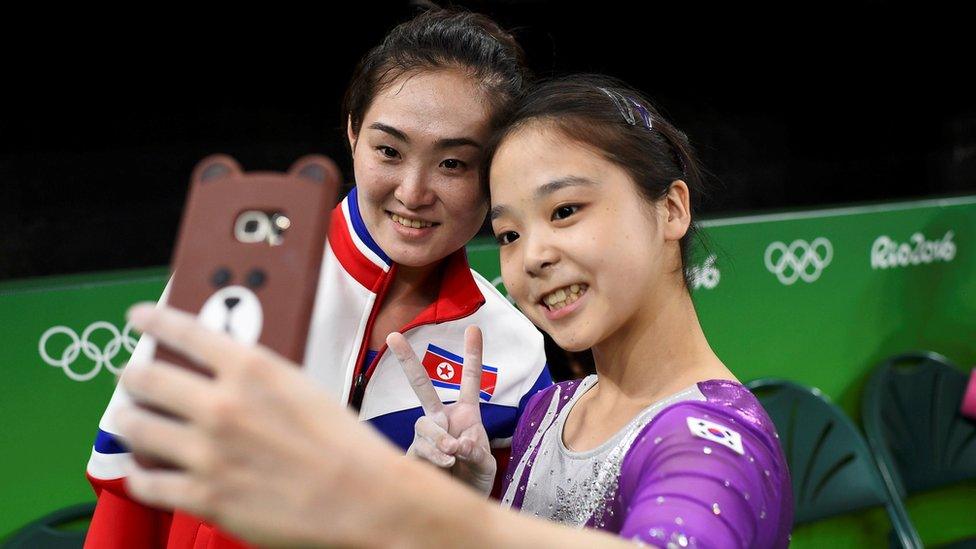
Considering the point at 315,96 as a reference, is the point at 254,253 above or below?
above

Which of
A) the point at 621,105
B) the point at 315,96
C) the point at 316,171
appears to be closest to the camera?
the point at 316,171

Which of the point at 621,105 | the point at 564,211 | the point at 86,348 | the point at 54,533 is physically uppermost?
the point at 621,105

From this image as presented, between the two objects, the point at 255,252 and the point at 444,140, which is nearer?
the point at 255,252

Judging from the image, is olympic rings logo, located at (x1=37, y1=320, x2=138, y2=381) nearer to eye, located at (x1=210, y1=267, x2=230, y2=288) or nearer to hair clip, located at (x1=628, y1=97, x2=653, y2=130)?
hair clip, located at (x1=628, y1=97, x2=653, y2=130)

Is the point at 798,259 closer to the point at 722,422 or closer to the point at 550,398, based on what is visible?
the point at 550,398

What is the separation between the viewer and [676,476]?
2.44 ft

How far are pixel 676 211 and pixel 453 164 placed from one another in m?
0.30

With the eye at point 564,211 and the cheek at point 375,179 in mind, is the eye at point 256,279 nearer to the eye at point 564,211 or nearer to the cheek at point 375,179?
the eye at point 564,211

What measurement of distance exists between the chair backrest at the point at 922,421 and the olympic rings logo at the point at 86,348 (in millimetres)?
1948

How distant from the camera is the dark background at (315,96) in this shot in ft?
6.78

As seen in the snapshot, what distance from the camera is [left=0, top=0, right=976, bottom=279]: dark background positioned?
6.78 ft

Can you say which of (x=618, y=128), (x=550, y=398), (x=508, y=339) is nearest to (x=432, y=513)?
(x=618, y=128)

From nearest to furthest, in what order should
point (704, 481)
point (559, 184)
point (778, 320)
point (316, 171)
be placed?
point (316, 171)
point (704, 481)
point (559, 184)
point (778, 320)

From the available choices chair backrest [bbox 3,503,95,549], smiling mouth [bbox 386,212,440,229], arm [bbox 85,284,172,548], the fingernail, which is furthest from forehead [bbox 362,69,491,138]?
chair backrest [bbox 3,503,95,549]
